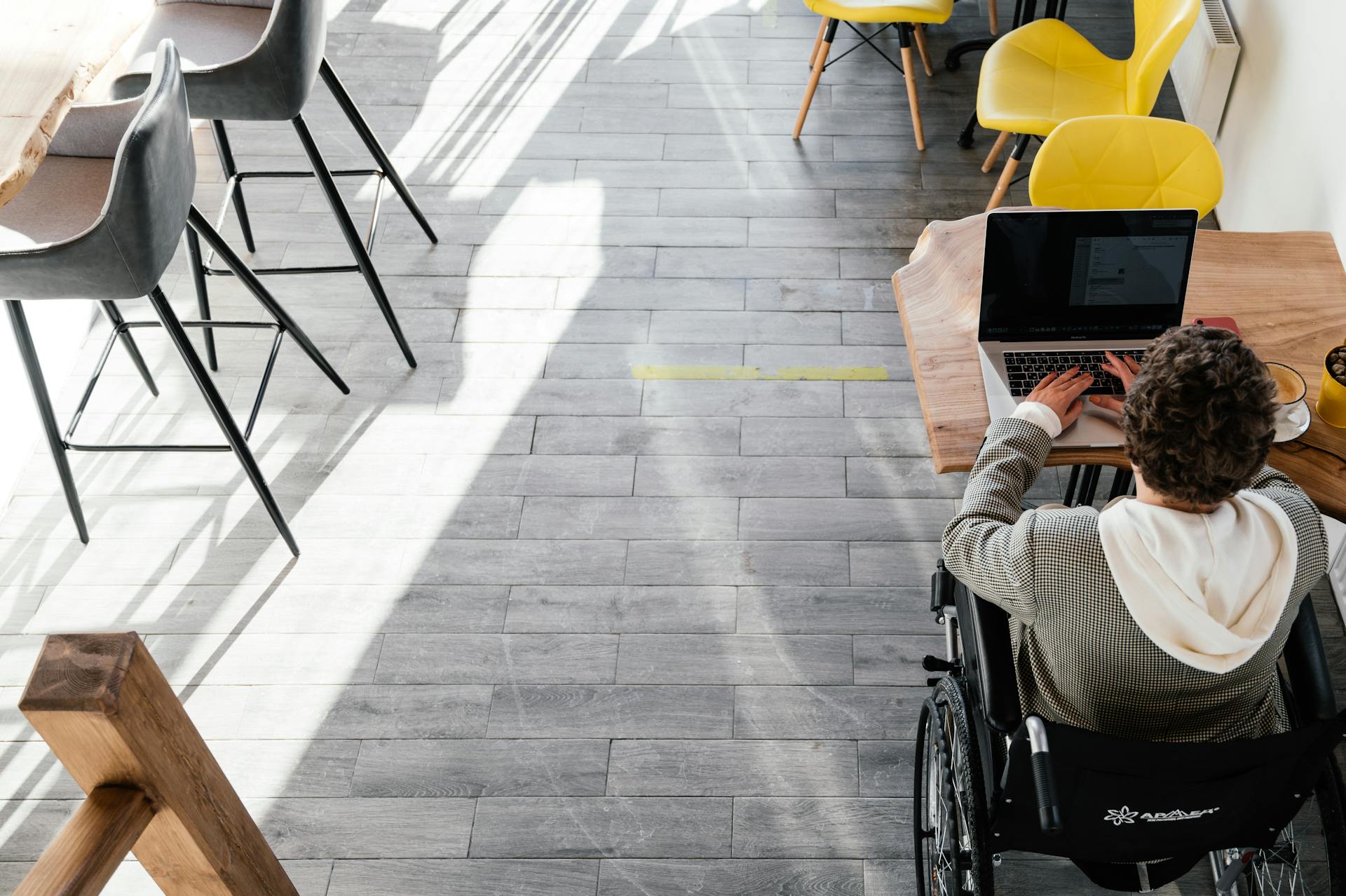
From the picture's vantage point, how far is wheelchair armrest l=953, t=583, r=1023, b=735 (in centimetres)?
170

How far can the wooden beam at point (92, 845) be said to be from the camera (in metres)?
0.99

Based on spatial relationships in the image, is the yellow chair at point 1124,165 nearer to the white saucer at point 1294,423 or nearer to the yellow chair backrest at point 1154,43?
the yellow chair backrest at point 1154,43

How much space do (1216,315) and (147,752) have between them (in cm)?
210

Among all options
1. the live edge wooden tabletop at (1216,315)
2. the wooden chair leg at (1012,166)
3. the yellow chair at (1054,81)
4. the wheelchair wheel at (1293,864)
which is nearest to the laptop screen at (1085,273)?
the live edge wooden tabletop at (1216,315)

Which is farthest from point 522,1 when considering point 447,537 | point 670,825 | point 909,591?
point 670,825

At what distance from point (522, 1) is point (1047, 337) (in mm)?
3260

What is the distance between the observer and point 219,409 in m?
2.57

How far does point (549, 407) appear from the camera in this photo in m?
3.20

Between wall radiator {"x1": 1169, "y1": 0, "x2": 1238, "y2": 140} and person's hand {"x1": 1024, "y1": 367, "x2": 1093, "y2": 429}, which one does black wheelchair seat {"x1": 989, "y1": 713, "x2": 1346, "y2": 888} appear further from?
wall radiator {"x1": 1169, "y1": 0, "x2": 1238, "y2": 140}

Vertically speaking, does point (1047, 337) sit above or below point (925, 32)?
above

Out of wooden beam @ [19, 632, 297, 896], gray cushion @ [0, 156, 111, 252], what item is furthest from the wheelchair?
gray cushion @ [0, 156, 111, 252]

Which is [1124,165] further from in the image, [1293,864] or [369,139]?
[369,139]

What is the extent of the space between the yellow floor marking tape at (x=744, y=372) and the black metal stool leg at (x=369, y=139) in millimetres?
960

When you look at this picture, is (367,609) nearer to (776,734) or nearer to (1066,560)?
(776,734)
